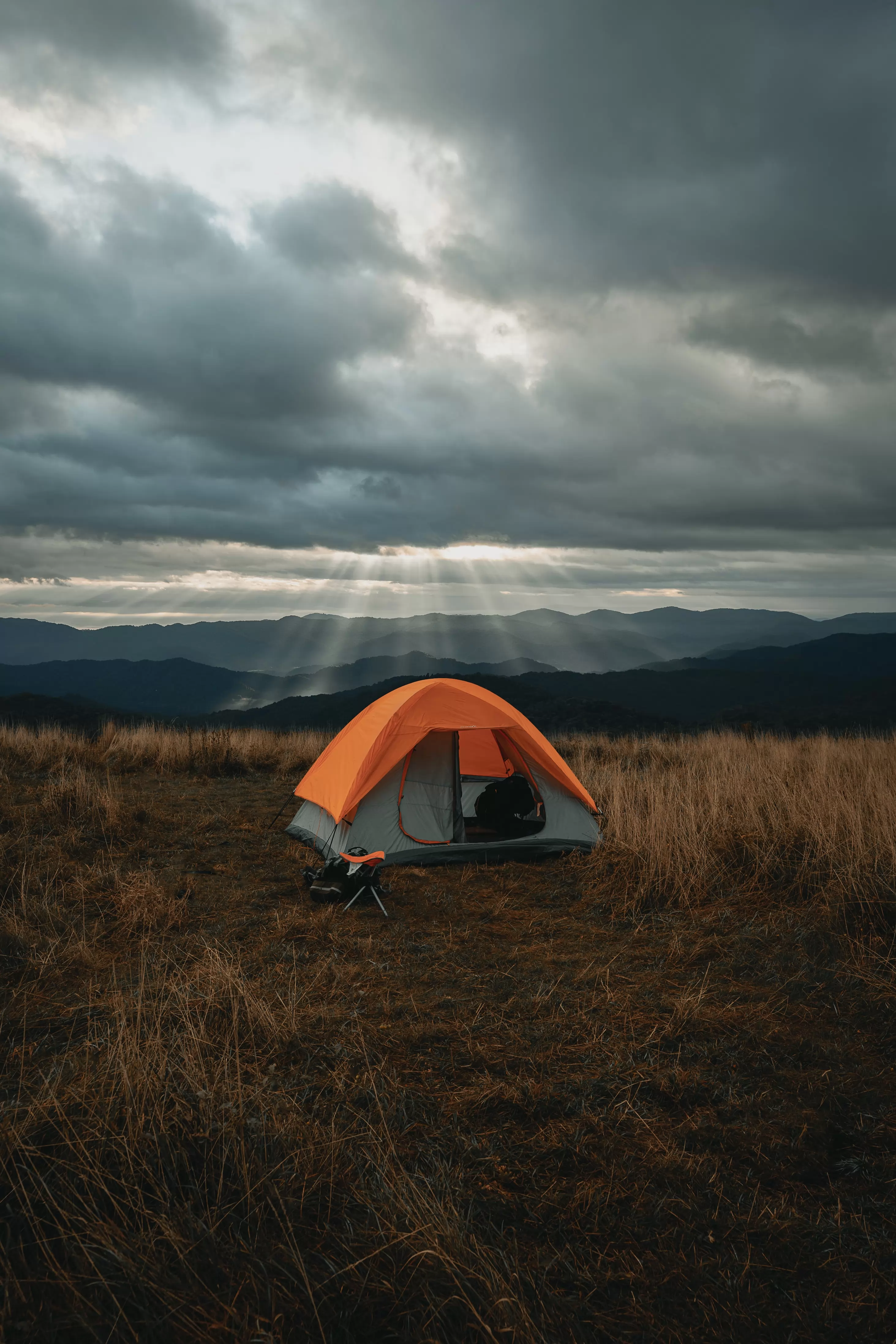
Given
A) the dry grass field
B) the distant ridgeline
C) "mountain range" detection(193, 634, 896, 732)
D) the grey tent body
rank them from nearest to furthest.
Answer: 1. the dry grass field
2. the grey tent body
3. the distant ridgeline
4. "mountain range" detection(193, 634, 896, 732)

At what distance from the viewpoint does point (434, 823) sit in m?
7.93

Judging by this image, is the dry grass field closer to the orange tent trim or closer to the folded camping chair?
the folded camping chair

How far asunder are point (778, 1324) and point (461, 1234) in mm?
1073

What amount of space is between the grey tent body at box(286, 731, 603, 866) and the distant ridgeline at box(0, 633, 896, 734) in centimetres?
1033

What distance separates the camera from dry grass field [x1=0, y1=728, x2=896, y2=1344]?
2145 millimetres

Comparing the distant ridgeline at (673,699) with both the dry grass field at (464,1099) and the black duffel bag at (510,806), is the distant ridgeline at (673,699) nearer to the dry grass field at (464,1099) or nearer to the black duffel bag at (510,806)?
the black duffel bag at (510,806)

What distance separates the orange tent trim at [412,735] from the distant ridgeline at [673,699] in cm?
977

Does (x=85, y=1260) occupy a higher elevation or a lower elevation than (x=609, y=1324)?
higher

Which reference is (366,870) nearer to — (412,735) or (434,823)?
(434,823)

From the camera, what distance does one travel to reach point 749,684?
4732 inches

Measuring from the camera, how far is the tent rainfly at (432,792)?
7598mm

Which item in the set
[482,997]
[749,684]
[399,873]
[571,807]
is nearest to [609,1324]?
[482,997]

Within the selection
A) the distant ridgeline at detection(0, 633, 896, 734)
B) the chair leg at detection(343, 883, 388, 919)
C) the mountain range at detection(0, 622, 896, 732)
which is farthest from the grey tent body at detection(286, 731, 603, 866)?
the distant ridgeline at detection(0, 633, 896, 734)

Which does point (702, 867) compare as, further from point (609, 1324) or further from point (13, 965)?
point (13, 965)
